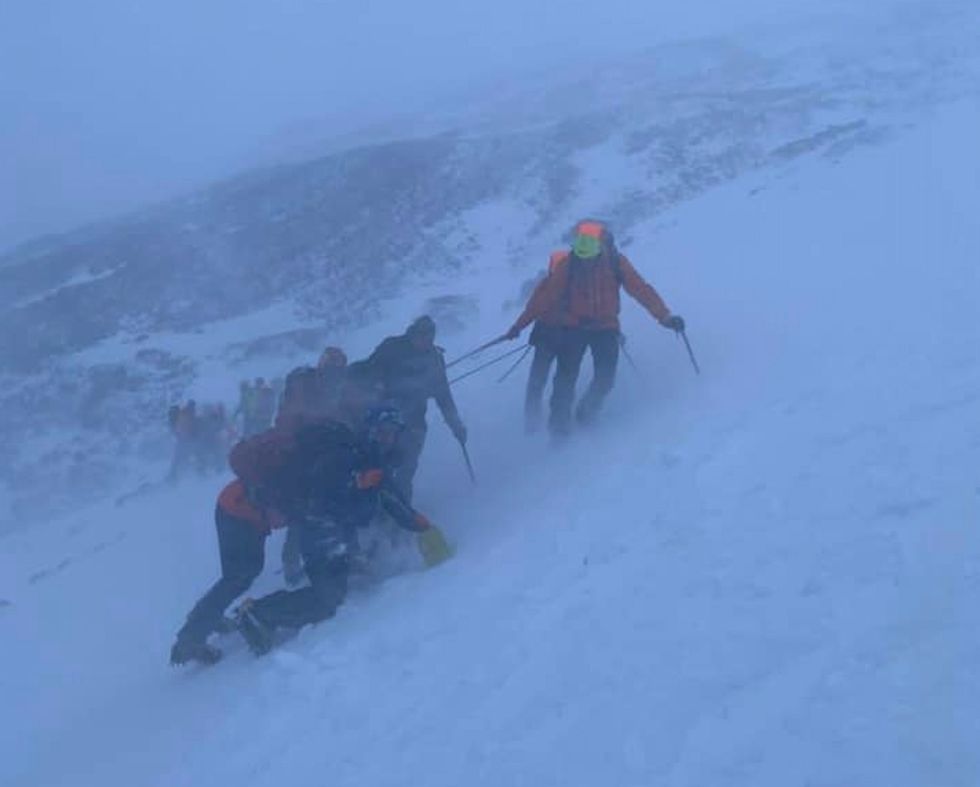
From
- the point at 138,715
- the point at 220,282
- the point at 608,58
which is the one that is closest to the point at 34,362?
the point at 220,282

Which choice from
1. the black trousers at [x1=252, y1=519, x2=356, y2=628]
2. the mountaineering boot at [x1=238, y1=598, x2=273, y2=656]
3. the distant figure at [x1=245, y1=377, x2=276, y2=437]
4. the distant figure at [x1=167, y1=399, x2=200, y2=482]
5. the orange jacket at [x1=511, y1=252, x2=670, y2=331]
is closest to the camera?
the mountaineering boot at [x1=238, y1=598, x2=273, y2=656]

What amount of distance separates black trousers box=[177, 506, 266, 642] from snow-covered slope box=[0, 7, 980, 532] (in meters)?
10.6

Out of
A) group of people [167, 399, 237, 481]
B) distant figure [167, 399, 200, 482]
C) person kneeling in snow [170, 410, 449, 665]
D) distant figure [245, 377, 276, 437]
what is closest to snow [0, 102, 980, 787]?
person kneeling in snow [170, 410, 449, 665]

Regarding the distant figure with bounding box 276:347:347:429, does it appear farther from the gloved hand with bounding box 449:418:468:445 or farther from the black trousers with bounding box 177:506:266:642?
the black trousers with bounding box 177:506:266:642

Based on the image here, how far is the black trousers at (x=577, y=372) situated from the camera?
33.1 feet

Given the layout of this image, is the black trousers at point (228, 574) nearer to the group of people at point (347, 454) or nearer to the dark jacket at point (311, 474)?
the group of people at point (347, 454)

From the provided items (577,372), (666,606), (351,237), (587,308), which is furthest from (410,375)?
(351,237)

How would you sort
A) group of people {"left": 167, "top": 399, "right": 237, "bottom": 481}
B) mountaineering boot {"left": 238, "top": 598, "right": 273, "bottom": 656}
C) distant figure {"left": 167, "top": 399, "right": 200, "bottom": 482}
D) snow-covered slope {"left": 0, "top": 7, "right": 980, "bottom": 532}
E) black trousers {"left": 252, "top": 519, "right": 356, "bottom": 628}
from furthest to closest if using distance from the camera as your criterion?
snow-covered slope {"left": 0, "top": 7, "right": 980, "bottom": 532} → distant figure {"left": 167, "top": 399, "right": 200, "bottom": 482} → group of people {"left": 167, "top": 399, "right": 237, "bottom": 481} → black trousers {"left": 252, "top": 519, "right": 356, "bottom": 628} → mountaineering boot {"left": 238, "top": 598, "right": 273, "bottom": 656}

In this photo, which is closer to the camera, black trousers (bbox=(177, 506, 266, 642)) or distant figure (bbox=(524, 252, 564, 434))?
black trousers (bbox=(177, 506, 266, 642))

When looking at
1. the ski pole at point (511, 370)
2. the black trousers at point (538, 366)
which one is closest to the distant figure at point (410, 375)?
the black trousers at point (538, 366)

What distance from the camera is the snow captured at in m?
4.79

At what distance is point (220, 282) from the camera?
92.3 ft

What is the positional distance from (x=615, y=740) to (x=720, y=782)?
0.66 metres

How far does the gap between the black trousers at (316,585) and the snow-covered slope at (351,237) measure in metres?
10.9
